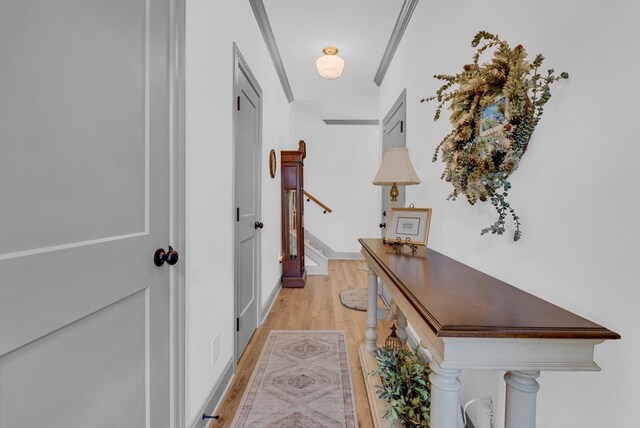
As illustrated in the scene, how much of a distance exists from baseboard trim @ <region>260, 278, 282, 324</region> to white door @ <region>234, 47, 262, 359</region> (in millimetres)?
205

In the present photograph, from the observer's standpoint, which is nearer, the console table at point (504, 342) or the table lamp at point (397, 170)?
the console table at point (504, 342)

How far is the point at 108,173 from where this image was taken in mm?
884

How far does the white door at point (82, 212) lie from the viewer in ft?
2.07

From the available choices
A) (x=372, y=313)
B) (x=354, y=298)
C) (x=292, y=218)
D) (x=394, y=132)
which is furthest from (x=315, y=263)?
(x=372, y=313)

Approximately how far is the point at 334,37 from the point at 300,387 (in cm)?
302

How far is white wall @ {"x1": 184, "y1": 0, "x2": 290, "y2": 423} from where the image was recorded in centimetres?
140

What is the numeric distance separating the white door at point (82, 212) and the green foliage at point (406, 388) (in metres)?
1.02

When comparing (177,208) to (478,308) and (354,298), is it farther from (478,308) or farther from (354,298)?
(354,298)

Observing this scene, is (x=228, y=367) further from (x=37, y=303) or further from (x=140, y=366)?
(x=37, y=303)

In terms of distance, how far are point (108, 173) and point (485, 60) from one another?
5.24ft

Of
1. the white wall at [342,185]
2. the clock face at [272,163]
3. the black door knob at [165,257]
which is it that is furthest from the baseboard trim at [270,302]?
the white wall at [342,185]

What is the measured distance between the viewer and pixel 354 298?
357 cm

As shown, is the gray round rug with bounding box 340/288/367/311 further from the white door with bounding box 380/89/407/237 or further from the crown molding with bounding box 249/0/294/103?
the crown molding with bounding box 249/0/294/103

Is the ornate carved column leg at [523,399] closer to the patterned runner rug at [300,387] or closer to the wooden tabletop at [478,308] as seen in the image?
the wooden tabletop at [478,308]
